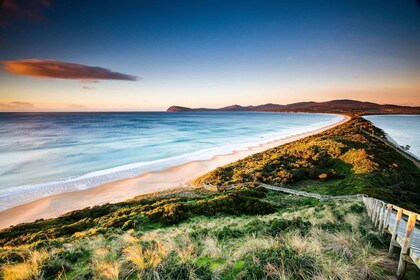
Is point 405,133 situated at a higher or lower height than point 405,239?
lower

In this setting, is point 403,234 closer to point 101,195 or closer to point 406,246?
point 406,246

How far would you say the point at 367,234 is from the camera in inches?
239

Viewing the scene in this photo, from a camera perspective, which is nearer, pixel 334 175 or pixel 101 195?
pixel 101 195

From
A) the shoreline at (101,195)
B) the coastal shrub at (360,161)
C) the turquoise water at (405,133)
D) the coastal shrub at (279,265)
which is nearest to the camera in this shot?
the coastal shrub at (279,265)

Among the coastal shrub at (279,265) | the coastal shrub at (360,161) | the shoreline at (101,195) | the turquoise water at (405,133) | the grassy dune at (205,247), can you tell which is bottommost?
the turquoise water at (405,133)

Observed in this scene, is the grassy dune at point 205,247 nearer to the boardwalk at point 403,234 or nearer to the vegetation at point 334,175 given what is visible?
the boardwalk at point 403,234

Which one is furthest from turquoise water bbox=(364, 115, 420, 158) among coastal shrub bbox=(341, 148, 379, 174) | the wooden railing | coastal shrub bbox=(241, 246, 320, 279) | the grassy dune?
coastal shrub bbox=(241, 246, 320, 279)

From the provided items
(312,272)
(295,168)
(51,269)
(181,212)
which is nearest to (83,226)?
(181,212)

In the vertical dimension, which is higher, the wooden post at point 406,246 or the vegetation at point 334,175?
the wooden post at point 406,246

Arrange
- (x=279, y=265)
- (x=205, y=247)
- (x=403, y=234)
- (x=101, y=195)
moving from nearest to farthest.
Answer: (x=279, y=265)
(x=403, y=234)
(x=205, y=247)
(x=101, y=195)

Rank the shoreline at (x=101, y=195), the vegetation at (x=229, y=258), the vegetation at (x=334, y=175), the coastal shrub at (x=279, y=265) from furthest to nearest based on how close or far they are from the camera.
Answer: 1. the vegetation at (x=334, y=175)
2. the shoreline at (x=101, y=195)
3. the vegetation at (x=229, y=258)
4. the coastal shrub at (x=279, y=265)

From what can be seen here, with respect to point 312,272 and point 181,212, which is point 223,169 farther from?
point 312,272

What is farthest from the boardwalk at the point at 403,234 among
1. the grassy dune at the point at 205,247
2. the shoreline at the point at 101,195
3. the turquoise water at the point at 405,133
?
the turquoise water at the point at 405,133

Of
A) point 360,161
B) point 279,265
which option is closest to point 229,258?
point 279,265
